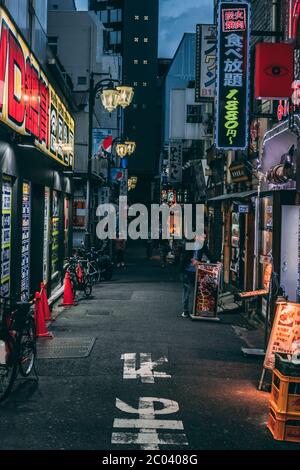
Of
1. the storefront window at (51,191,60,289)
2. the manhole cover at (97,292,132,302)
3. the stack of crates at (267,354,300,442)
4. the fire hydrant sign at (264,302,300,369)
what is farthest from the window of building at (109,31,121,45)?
the stack of crates at (267,354,300,442)

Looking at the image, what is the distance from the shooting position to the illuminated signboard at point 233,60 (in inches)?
605

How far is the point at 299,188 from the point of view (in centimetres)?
1030

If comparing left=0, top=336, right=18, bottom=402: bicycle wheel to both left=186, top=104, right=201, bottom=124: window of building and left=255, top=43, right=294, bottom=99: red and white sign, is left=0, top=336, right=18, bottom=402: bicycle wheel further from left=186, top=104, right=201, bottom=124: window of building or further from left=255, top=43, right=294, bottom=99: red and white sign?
left=186, top=104, right=201, bottom=124: window of building

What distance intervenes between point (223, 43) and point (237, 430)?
1113cm

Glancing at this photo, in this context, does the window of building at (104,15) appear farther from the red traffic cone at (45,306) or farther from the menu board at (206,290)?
the red traffic cone at (45,306)

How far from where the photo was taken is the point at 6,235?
41.4 ft

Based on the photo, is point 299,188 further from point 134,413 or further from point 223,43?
point 223,43

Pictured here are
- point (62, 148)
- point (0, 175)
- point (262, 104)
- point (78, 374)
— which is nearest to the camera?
point (78, 374)

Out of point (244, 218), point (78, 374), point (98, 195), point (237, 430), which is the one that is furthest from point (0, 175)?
point (98, 195)

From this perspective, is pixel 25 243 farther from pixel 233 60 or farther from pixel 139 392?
pixel 139 392

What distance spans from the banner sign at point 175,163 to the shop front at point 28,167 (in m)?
23.2

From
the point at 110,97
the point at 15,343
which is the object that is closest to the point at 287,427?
the point at 15,343

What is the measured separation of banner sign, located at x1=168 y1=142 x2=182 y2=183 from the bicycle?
35.7 meters

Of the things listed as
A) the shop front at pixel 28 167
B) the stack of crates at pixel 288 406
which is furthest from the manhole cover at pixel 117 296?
the stack of crates at pixel 288 406
